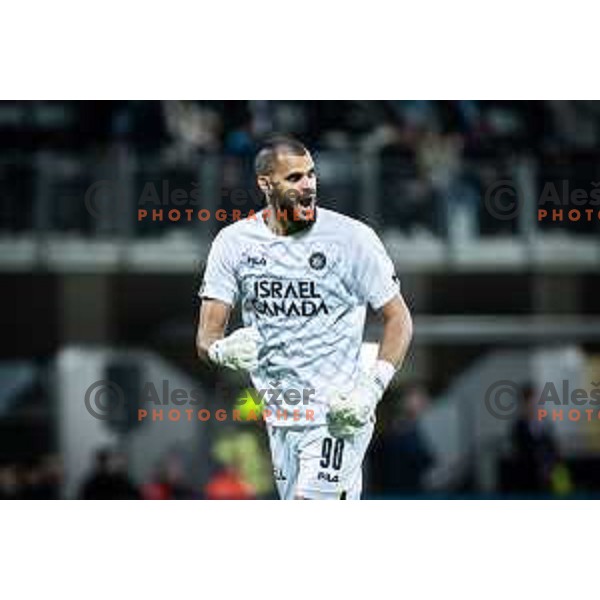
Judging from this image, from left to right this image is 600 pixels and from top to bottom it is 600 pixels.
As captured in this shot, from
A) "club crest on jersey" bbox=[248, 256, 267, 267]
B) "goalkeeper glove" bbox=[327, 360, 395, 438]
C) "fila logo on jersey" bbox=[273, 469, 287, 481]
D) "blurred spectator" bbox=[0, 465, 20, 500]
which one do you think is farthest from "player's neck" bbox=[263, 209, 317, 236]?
"blurred spectator" bbox=[0, 465, 20, 500]

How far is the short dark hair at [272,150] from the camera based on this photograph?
29.0ft

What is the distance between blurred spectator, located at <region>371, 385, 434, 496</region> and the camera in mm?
8883

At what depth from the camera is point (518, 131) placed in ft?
29.5

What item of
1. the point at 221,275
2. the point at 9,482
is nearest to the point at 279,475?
the point at 221,275

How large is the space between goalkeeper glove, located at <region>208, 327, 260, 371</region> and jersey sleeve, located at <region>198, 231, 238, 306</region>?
13 cm

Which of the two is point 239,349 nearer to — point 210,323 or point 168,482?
point 210,323

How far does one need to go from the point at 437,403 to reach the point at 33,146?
71.5 inches

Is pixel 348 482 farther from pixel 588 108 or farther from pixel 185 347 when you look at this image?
pixel 588 108

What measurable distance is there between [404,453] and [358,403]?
12.4 inches

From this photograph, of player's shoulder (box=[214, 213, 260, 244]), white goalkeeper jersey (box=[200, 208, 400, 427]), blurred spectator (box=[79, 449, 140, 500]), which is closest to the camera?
white goalkeeper jersey (box=[200, 208, 400, 427])

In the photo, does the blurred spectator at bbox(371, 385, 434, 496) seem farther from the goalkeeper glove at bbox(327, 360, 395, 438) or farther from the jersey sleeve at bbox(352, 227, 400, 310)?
the jersey sleeve at bbox(352, 227, 400, 310)

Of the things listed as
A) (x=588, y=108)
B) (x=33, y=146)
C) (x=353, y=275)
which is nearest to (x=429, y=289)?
(x=353, y=275)

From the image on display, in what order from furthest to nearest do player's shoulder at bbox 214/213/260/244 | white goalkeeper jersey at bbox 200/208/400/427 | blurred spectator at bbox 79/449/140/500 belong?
blurred spectator at bbox 79/449/140/500 < player's shoulder at bbox 214/213/260/244 < white goalkeeper jersey at bbox 200/208/400/427

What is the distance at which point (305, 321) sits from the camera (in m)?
8.70
